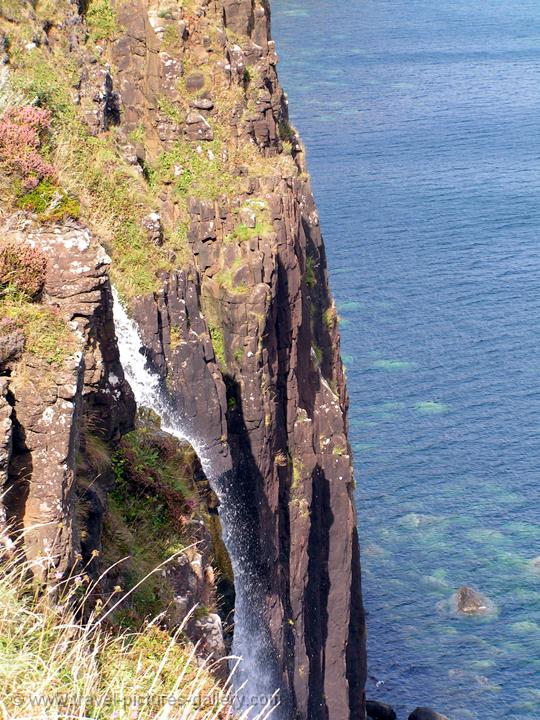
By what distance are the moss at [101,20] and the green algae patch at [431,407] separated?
71468mm

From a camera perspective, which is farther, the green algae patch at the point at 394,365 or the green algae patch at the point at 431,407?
the green algae patch at the point at 394,365

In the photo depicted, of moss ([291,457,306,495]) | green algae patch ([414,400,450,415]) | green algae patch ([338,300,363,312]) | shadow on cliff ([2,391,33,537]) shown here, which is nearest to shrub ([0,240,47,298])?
shadow on cliff ([2,391,33,537])

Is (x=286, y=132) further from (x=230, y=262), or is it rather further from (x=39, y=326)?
(x=39, y=326)

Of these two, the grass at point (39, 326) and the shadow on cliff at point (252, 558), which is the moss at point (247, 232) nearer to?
the shadow on cliff at point (252, 558)

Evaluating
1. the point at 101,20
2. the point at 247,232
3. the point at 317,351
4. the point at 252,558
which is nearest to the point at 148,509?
the point at 252,558

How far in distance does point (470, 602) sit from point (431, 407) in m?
28.0

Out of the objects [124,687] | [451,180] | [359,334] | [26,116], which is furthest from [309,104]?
[124,687]

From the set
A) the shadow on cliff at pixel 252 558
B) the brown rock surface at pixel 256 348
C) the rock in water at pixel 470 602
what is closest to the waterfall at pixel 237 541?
the shadow on cliff at pixel 252 558

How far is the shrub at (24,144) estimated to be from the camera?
23.1 metres

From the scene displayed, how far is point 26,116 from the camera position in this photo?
26.5 metres

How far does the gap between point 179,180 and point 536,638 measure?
180ft

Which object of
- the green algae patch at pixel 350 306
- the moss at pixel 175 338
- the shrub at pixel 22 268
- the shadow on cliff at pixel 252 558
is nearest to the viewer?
the shrub at pixel 22 268

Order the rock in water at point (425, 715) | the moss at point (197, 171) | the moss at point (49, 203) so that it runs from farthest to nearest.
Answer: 1. the rock in water at point (425, 715)
2. the moss at point (197, 171)
3. the moss at point (49, 203)

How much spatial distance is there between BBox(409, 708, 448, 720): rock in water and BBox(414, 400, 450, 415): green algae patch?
39751 mm
